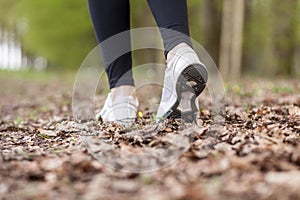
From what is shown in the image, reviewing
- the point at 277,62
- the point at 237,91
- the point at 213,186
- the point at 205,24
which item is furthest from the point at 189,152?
the point at 205,24

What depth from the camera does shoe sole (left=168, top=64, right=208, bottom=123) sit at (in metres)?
2.54

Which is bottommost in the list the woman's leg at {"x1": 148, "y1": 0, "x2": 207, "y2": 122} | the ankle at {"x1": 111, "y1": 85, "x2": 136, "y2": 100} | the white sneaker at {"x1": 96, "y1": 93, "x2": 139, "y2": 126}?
the white sneaker at {"x1": 96, "y1": 93, "x2": 139, "y2": 126}

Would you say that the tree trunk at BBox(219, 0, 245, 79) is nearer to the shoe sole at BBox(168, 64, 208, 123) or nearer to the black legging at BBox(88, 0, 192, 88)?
the black legging at BBox(88, 0, 192, 88)

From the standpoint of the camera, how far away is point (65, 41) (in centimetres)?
2331

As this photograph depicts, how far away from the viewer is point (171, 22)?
102 inches

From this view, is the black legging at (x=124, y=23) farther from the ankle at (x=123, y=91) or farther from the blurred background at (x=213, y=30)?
the blurred background at (x=213, y=30)

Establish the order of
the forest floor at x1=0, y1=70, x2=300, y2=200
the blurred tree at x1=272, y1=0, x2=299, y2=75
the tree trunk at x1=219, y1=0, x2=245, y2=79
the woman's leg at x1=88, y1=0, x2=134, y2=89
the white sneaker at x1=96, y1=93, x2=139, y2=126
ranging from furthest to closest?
the blurred tree at x1=272, y1=0, x2=299, y2=75 < the tree trunk at x1=219, y1=0, x2=245, y2=79 < the white sneaker at x1=96, y1=93, x2=139, y2=126 < the woman's leg at x1=88, y1=0, x2=134, y2=89 < the forest floor at x1=0, y1=70, x2=300, y2=200

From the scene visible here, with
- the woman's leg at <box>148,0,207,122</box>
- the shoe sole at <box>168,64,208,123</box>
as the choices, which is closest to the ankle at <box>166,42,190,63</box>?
the woman's leg at <box>148,0,207,122</box>

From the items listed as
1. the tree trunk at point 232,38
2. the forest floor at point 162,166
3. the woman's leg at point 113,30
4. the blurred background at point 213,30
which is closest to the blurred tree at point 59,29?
the blurred background at point 213,30

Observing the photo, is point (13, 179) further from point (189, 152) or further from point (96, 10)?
point (96, 10)

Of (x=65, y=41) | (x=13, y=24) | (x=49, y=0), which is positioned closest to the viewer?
(x=49, y=0)

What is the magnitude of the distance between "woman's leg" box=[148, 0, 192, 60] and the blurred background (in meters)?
7.63

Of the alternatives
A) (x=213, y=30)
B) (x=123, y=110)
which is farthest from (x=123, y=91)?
(x=213, y=30)

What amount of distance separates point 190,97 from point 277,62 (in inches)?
390
